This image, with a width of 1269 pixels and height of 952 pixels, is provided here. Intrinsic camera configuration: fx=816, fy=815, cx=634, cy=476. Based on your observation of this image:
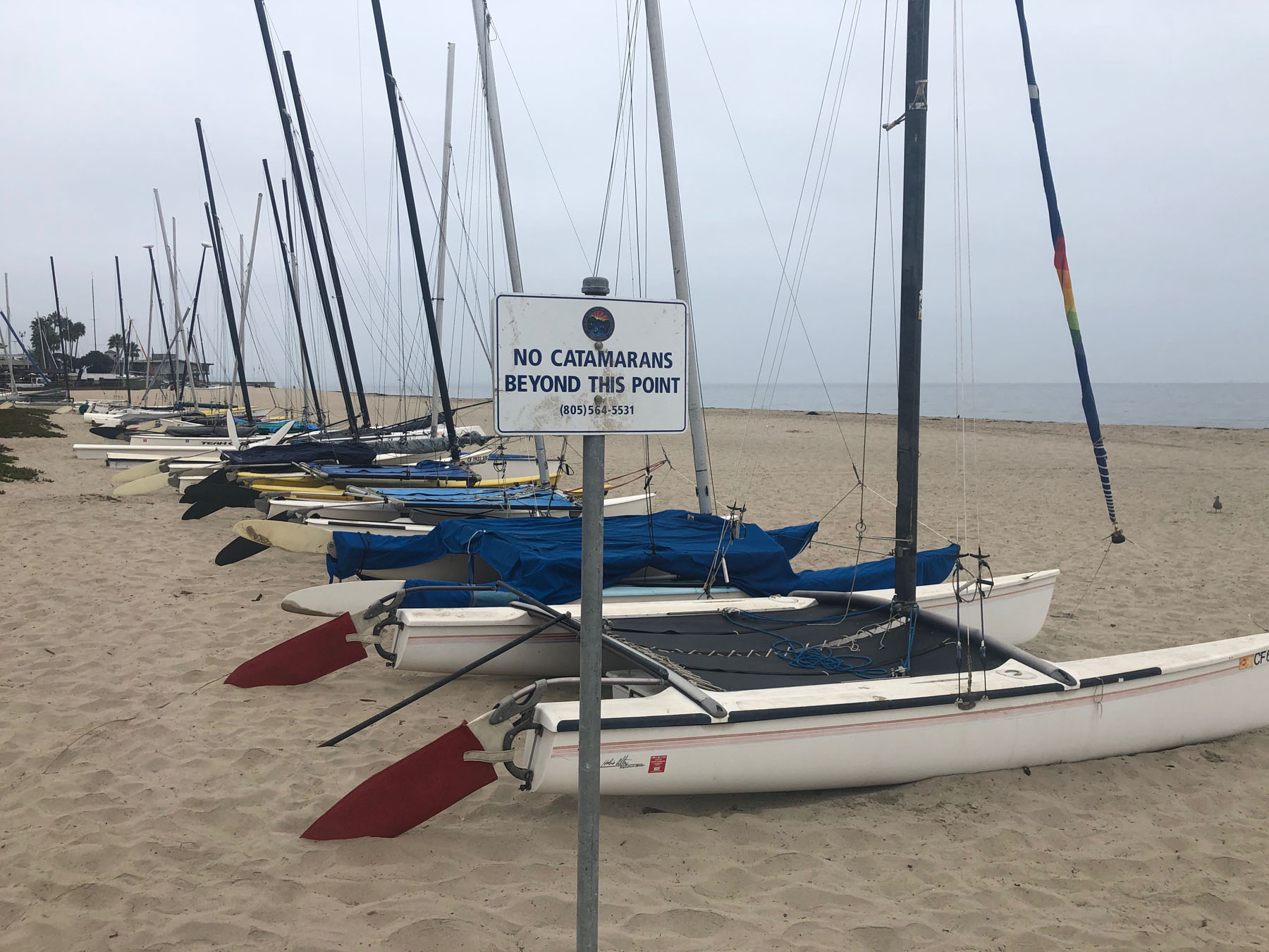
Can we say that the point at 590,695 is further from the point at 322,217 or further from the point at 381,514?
the point at 322,217

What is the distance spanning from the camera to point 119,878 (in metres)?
3.22

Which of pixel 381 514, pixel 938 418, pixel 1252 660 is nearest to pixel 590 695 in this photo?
pixel 1252 660

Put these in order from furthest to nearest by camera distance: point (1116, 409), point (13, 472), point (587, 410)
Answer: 1. point (1116, 409)
2. point (13, 472)
3. point (587, 410)

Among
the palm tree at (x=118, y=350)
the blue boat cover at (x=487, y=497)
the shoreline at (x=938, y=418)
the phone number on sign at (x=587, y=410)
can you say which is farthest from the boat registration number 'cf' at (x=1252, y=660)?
the palm tree at (x=118, y=350)

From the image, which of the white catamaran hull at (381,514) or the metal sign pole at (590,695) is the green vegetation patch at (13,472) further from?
the metal sign pole at (590,695)

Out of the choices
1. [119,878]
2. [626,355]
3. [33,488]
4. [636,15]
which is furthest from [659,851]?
[33,488]

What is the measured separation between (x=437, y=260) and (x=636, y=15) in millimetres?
8827

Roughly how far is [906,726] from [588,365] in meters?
3.04

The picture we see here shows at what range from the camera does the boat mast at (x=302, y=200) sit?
14.9m

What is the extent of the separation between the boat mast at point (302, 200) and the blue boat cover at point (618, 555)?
9029 mm

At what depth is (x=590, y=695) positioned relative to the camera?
2000mm

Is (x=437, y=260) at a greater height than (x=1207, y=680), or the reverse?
(x=437, y=260)

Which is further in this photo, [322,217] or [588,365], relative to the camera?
[322,217]

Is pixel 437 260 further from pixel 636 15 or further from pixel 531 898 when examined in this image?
pixel 531 898
